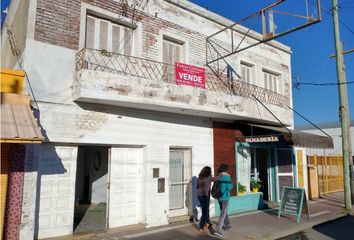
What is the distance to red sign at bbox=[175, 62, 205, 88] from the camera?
971 cm

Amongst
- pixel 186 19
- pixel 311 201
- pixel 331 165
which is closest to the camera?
pixel 186 19

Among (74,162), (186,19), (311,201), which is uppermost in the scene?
(186,19)

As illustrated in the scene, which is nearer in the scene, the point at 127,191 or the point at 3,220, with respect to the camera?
the point at 3,220

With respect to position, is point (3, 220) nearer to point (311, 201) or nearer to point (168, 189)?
point (168, 189)

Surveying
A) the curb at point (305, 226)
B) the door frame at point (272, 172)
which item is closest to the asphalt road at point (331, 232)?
the curb at point (305, 226)

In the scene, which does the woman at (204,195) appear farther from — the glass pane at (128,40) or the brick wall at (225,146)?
the glass pane at (128,40)

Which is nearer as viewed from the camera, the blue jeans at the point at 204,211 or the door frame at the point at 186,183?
the blue jeans at the point at 204,211

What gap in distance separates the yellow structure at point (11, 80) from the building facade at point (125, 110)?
20 cm

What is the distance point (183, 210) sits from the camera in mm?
10359

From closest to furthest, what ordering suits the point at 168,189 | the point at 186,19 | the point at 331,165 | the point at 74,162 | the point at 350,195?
the point at 74,162 → the point at 168,189 → the point at 186,19 → the point at 350,195 → the point at 331,165

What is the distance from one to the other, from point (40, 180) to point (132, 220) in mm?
2967

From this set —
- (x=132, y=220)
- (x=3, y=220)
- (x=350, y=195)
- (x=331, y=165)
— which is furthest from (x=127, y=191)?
(x=331, y=165)

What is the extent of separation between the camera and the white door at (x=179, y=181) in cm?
1023

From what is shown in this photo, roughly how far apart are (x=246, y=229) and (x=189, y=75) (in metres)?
4.96
